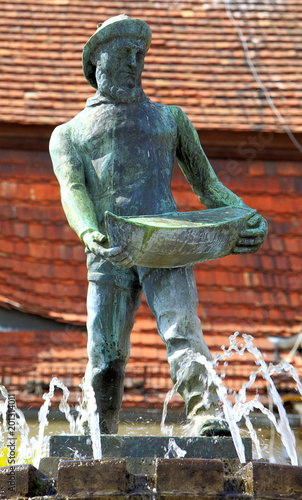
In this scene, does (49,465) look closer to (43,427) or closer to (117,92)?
(117,92)

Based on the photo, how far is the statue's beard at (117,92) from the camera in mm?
4566

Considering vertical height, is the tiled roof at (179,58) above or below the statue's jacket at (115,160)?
above

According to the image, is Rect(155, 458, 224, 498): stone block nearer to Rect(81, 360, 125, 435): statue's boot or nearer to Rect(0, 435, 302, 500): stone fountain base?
Rect(0, 435, 302, 500): stone fountain base

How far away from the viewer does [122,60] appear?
4516 mm

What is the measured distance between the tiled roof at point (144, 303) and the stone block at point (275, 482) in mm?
5380

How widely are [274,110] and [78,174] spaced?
20.0 ft

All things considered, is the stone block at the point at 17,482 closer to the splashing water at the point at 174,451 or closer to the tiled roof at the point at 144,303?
the splashing water at the point at 174,451

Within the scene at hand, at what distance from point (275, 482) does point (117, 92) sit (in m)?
2.07

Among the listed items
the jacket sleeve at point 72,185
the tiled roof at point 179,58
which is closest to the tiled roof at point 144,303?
the tiled roof at point 179,58

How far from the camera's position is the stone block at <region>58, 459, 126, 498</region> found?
11.6 feet

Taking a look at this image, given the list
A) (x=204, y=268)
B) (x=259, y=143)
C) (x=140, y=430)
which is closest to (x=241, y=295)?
(x=204, y=268)

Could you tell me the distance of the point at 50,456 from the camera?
396 centimetres

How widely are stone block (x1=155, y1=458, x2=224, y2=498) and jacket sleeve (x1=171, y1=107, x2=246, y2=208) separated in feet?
5.09

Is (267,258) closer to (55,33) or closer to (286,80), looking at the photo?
(286,80)
